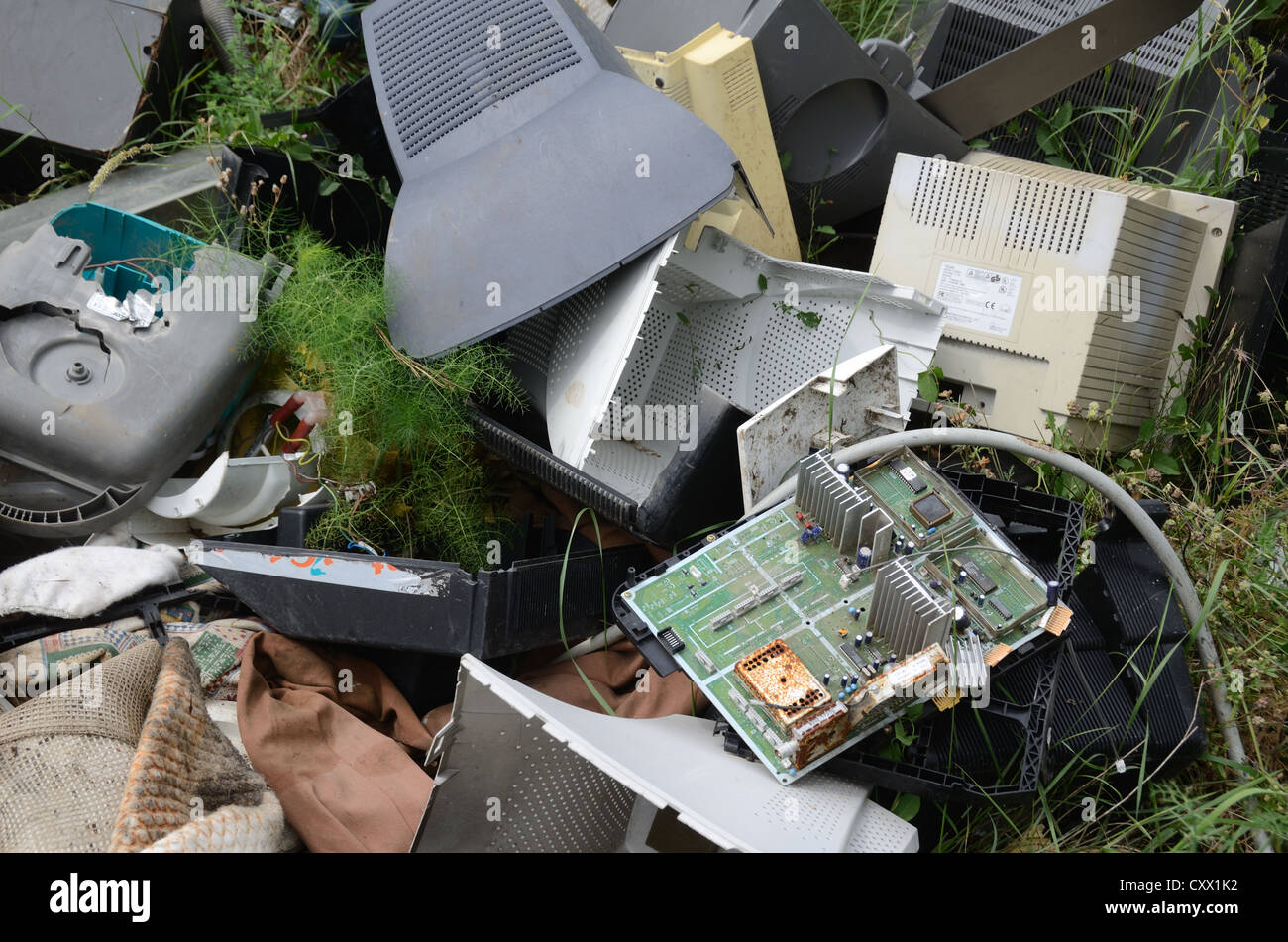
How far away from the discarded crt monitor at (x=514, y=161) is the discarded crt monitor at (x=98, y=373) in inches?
22.9

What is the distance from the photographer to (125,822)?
6.84 feet

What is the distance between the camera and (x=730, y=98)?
3.46 meters

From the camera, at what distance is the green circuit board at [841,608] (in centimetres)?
236

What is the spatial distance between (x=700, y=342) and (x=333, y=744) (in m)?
1.68

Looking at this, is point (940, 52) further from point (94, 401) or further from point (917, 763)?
point (94, 401)

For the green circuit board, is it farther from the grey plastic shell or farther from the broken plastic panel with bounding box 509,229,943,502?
the grey plastic shell

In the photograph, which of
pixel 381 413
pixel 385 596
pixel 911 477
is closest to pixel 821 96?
pixel 911 477

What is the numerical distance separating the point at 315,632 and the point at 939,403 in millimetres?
1958

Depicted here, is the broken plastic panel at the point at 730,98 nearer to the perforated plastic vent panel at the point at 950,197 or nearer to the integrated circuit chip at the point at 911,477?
the perforated plastic vent panel at the point at 950,197

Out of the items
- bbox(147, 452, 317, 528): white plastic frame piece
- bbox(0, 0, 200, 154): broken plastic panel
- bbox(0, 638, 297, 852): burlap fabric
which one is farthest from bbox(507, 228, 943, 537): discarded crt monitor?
bbox(0, 0, 200, 154): broken plastic panel

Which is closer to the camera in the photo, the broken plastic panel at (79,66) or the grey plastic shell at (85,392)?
the grey plastic shell at (85,392)

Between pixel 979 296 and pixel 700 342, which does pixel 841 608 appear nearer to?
pixel 700 342

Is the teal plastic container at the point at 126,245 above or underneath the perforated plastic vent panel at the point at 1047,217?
underneath

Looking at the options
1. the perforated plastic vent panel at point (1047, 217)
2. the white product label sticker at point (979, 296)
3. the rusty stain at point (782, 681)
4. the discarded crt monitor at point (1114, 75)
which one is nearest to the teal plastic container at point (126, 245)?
the rusty stain at point (782, 681)
